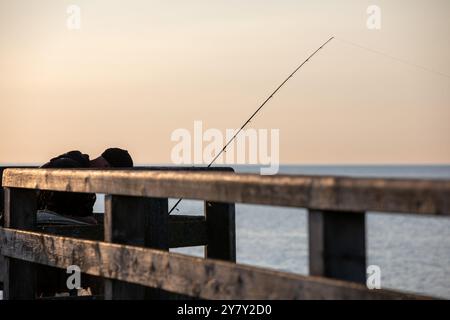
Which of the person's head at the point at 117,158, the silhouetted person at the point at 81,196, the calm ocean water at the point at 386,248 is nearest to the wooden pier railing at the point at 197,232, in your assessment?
the silhouetted person at the point at 81,196

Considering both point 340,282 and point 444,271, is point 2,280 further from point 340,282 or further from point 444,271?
point 444,271

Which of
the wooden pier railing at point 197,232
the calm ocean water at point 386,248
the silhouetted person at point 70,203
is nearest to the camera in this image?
the wooden pier railing at point 197,232

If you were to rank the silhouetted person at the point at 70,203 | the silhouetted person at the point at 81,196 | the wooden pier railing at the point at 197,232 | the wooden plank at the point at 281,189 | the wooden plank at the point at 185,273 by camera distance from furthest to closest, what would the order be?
the silhouetted person at the point at 81,196 → the silhouetted person at the point at 70,203 → the wooden plank at the point at 185,273 → the wooden pier railing at the point at 197,232 → the wooden plank at the point at 281,189

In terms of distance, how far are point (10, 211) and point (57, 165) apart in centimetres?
66

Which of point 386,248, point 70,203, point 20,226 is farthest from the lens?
point 386,248

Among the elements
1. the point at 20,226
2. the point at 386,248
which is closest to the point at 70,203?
the point at 20,226

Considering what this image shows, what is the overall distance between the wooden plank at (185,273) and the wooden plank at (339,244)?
64mm

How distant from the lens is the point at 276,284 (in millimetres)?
3957

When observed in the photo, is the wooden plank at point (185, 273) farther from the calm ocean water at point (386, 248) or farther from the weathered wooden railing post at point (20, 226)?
the calm ocean water at point (386, 248)

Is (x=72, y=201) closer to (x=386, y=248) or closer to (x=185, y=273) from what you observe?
(x=185, y=273)

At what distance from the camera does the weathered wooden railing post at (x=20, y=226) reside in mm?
6312

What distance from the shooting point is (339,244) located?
371 cm

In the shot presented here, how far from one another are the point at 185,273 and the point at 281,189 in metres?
0.77

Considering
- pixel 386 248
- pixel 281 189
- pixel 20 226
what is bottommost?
pixel 386 248
